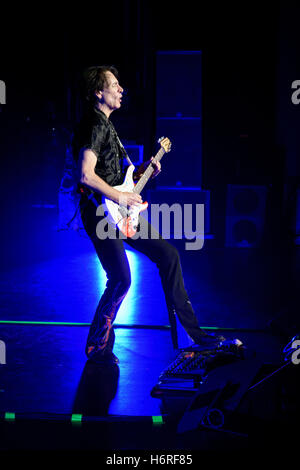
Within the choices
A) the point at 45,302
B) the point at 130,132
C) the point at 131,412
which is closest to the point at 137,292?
A: the point at 45,302

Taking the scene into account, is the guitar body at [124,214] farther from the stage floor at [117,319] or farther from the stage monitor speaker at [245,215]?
the stage monitor speaker at [245,215]

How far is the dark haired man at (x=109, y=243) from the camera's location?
274 centimetres

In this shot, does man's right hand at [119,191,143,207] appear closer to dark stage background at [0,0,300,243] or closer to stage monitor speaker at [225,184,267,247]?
stage monitor speaker at [225,184,267,247]

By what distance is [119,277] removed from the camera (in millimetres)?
2783

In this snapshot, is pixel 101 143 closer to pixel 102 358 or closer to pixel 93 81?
pixel 93 81

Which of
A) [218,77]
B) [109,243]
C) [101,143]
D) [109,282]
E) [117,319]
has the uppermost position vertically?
[218,77]

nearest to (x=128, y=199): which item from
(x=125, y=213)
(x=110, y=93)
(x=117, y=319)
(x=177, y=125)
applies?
(x=125, y=213)

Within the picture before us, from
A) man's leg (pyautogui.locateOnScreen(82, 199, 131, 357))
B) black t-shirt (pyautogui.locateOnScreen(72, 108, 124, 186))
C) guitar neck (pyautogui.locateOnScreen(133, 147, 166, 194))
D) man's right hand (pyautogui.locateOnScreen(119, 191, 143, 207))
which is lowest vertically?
man's leg (pyautogui.locateOnScreen(82, 199, 131, 357))

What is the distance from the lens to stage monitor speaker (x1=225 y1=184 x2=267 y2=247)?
22.2ft

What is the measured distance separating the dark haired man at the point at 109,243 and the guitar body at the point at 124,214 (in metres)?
0.04

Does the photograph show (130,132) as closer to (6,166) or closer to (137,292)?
(6,166)

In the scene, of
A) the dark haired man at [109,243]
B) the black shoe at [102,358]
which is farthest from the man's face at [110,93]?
the black shoe at [102,358]

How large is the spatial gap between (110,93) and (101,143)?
0.27 meters

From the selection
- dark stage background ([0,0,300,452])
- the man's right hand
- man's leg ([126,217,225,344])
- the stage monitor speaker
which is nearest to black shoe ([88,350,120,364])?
man's leg ([126,217,225,344])
